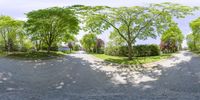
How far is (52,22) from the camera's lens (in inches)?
1174

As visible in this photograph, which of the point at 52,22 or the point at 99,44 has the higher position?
the point at 52,22

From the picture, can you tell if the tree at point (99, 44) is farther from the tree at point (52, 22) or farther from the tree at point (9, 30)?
the tree at point (52, 22)

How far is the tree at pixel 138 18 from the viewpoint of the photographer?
2306 centimetres

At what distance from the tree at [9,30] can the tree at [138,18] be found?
14156 mm

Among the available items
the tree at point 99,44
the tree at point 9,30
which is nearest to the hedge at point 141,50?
the tree at point 9,30

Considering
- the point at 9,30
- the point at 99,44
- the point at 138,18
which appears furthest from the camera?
the point at 99,44

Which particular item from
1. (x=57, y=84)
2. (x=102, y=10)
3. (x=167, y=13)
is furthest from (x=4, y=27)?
(x=57, y=84)

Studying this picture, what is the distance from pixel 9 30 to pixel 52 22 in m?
11.5

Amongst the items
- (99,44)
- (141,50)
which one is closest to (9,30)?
(141,50)

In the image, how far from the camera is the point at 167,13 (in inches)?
915

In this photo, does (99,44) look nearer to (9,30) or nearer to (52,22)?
(9,30)

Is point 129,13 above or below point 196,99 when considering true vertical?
above

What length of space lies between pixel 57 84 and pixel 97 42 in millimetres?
49543

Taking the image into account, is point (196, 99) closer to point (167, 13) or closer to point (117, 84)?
point (117, 84)
